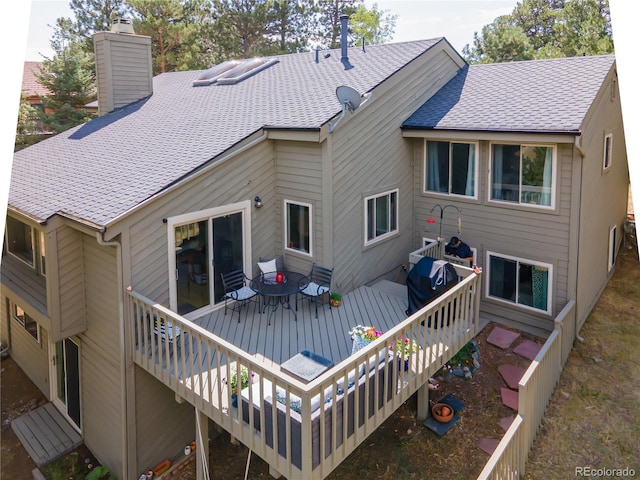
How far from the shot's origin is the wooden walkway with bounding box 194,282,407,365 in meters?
7.32

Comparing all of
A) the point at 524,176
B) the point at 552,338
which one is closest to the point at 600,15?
the point at 524,176

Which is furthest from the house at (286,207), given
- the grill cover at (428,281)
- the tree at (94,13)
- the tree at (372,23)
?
the tree at (372,23)

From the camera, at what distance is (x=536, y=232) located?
9188 mm

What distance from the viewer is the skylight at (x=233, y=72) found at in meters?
13.5

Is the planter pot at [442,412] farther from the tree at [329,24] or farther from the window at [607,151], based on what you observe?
the tree at [329,24]

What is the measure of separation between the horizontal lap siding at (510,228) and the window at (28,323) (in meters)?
8.91

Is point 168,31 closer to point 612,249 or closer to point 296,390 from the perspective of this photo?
point 612,249

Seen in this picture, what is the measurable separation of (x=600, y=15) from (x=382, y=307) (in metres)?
23.2

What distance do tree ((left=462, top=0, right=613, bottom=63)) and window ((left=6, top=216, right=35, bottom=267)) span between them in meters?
23.0

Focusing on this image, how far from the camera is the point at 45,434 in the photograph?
8.85 meters

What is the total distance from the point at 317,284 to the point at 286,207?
5.44 feet

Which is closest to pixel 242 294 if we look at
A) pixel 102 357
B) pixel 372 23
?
pixel 102 357

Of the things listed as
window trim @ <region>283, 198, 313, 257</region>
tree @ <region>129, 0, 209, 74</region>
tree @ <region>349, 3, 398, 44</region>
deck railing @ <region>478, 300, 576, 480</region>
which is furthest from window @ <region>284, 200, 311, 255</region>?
tree @ <region>349, 3, 398, 44</region>

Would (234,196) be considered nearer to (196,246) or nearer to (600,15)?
(196,246)
